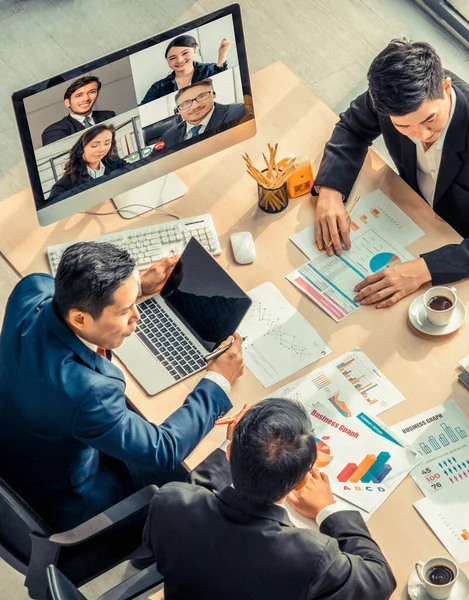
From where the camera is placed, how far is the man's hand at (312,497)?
2.17 m

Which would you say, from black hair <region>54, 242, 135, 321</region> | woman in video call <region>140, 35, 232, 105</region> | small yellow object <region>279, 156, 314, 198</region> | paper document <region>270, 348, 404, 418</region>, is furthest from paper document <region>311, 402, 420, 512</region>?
woman in video call <region>140, 35, 232, 105</region>

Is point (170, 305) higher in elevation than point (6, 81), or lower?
lower

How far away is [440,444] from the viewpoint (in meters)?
2.28

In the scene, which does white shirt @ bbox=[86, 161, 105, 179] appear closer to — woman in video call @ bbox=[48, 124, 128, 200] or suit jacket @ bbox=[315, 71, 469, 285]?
woman in video call @ bbox=[48, 124, 128, 200]

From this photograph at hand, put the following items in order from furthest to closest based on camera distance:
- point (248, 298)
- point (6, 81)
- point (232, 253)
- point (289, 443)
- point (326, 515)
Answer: point (6, 81) < point (232, 253) < point (248, 298) < point (326, 515) < point (289, 443)

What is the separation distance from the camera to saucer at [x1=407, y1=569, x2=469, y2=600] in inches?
80.0

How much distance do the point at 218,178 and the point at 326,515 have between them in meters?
1.13

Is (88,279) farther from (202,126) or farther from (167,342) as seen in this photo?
(202,126)

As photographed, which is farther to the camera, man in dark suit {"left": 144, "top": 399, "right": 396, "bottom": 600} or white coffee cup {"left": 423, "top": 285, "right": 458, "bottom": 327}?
white coffee cup {"left": 423, "top": 285, "right": 458, "bottom": 327}

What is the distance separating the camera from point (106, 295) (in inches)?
85.2

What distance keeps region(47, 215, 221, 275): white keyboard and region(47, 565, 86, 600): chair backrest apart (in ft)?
3.13

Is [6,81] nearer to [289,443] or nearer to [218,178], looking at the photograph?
[218,178]

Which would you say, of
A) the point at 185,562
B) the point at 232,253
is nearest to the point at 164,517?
the point at 185,562

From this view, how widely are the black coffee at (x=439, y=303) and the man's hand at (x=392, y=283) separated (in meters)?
0.09
